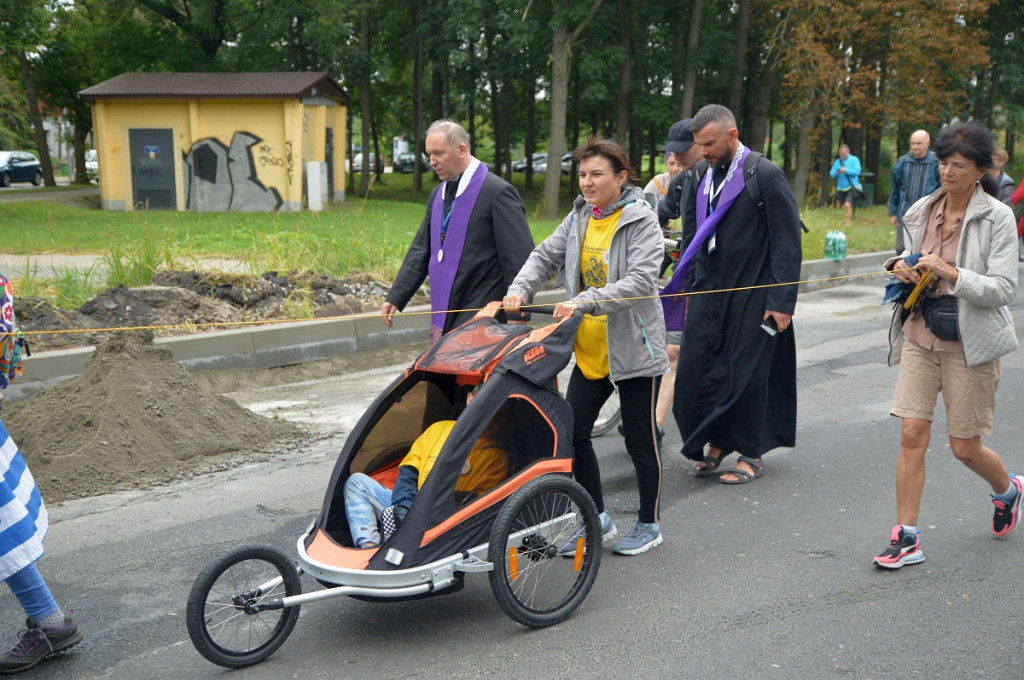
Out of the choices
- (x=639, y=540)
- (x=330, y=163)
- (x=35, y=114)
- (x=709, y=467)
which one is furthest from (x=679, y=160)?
(x=35, y=114)

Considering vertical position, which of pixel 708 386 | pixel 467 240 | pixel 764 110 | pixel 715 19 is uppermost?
pixel 715 19

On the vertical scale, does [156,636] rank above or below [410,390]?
below

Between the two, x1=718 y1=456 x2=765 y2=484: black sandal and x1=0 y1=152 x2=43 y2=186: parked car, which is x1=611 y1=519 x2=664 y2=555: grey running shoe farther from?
x1=0 y1=152 x2=43 y2=186: parked car

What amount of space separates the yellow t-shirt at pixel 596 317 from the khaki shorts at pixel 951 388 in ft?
4.23

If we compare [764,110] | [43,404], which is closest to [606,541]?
[43,404]

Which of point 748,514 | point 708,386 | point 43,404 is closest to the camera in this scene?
point 748,514

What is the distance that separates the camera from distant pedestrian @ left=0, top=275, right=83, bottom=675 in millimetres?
3508

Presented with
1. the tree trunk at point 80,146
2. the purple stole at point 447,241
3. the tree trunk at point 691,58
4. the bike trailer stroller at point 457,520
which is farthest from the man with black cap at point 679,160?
the tree trunk at point 80,146

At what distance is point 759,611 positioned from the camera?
13.5 ft

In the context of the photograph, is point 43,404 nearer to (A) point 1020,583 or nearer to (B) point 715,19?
(A) point 1020,583

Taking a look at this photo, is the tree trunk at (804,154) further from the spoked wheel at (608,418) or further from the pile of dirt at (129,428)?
the pile of dirt at (129,428)

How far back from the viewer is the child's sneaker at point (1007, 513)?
480 cm

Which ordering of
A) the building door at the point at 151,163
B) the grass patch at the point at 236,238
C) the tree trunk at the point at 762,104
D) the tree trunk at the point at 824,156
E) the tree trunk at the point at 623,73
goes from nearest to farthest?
the grass patch at the point at 236,238 → the building door at the point at 151,163 → the tree trunk at the point at 824,156 → the tree trunk at the point at 623,73 → the tree trunk at the point at 762,104

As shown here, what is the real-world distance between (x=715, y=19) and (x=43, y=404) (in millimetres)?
31871
